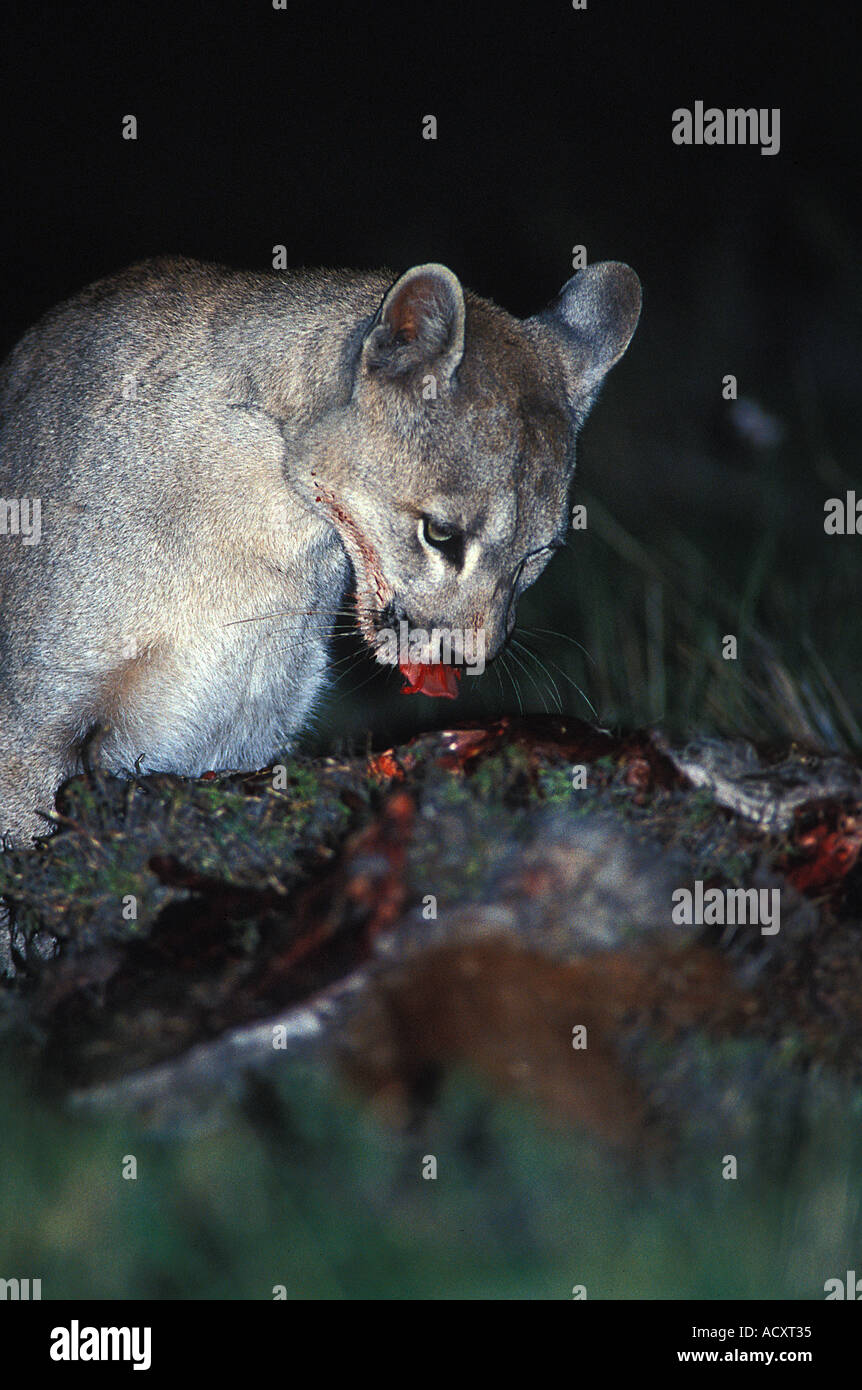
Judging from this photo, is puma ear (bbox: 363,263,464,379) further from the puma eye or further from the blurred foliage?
the blurred foliage

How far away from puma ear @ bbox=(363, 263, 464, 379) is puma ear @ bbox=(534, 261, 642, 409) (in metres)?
0.99

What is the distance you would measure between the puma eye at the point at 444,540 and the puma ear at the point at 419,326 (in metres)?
0.49

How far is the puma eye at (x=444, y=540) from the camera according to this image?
14.4 ft

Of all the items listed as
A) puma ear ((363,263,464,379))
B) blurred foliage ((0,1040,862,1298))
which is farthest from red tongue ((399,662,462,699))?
blurred foliage ((0,1040,862,1298))

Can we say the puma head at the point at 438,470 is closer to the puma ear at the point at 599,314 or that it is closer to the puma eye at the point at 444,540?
the puma eye at the point at 444,540

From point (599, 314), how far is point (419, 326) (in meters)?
1.18

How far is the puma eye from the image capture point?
438cm

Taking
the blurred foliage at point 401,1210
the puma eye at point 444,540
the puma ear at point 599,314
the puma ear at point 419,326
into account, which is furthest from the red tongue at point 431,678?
the blurred foliage at point 401,1210

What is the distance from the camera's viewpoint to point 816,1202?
121 inches

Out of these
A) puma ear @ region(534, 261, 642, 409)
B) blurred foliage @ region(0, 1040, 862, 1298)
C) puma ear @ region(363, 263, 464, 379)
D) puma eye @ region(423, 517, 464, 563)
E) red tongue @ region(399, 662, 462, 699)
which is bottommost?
blurred foliage @ region(0, 1040, 862, 1298)

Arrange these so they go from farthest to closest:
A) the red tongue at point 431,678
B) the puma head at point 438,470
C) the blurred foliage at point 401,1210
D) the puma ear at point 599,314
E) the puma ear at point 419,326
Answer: the puma ear at point 599,314, the red tongue at point 431,678, the puma head at point 438,470, the puma ear at point 419,326, the blurred foliage at point 401,1210

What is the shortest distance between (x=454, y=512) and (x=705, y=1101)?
1992 mm

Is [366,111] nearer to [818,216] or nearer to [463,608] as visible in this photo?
[818,216]

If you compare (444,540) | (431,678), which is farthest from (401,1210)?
(444,540)
